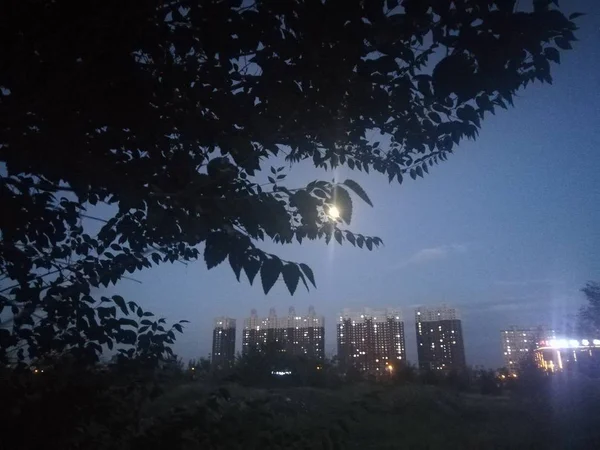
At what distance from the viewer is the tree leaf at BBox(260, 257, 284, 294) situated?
1327 mm

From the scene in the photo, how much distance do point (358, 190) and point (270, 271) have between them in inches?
18.0

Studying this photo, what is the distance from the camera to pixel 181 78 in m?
1.97

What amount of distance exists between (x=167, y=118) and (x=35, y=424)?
7.77 ft

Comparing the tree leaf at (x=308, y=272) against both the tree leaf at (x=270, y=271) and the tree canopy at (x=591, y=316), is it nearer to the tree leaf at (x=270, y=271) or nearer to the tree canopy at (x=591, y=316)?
the tree leaf at (x=270, y=271)

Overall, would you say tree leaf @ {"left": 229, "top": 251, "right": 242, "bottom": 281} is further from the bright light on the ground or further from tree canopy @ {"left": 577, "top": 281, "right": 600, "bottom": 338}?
tree canopy @ {"left": 577, "top": 281, "right": 600, "bottom": 338}

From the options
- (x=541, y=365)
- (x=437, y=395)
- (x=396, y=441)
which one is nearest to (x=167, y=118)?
(x=396, y=441)

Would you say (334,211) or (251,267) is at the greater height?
(334,211)

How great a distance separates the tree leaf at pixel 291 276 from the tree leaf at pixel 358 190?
351mm

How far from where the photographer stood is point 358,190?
1.51 metres

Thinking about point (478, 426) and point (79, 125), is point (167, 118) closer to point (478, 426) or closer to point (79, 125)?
point (79, 125)

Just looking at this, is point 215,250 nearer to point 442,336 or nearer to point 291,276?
point 291,276

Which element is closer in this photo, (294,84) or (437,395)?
(294,84)

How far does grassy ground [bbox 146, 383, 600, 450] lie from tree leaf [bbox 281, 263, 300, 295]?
3.42 m

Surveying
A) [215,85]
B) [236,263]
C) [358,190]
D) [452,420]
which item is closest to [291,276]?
[236,263]
